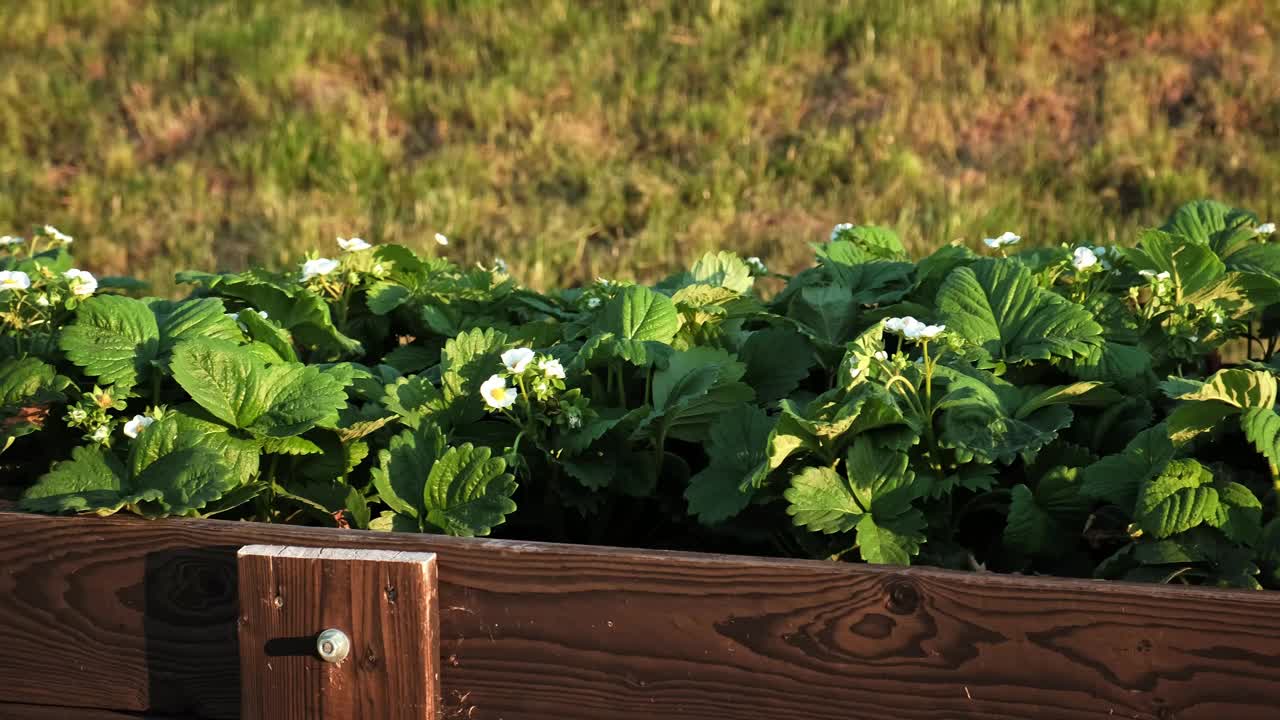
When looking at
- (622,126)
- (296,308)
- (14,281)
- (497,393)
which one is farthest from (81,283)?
(622,126)

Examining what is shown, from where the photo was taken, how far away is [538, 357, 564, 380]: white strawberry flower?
5.73 ft

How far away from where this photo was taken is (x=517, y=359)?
178cm

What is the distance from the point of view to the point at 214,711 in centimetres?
166

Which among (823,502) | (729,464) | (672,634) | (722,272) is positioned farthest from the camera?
(722,272)

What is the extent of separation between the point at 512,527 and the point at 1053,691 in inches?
31.7

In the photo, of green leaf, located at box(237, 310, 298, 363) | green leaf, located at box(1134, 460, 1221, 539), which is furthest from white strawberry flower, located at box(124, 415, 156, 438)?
green leaf, located at box(1134, 460, 1221, 539)

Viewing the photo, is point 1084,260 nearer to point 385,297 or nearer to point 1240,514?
point 1240,514

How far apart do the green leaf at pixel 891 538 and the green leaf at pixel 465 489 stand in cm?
45

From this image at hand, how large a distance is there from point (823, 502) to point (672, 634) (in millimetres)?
256

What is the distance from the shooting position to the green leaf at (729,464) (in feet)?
5.46

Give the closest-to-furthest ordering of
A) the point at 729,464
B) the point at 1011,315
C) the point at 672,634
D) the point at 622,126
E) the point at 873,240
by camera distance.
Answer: the point at 672,634 < the point at 729,464 < the point at 1011,315 < the point at 873,240 < the point at 622,126

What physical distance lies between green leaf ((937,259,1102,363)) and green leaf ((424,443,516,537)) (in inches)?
27.4

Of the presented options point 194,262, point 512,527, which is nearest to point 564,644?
point 512,527

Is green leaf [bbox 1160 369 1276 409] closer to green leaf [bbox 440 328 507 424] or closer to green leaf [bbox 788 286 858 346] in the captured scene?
green leaf [bbox 788 286 858 346]
